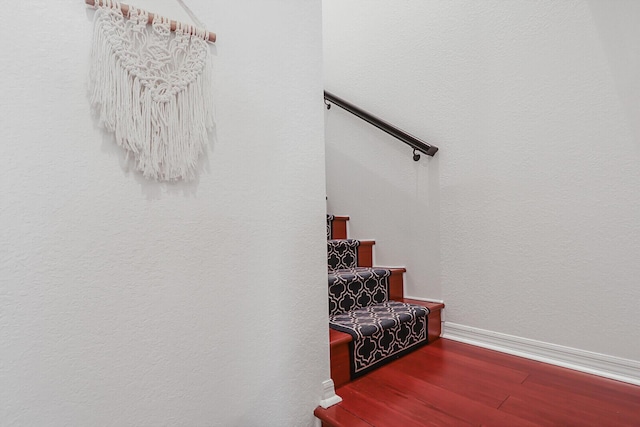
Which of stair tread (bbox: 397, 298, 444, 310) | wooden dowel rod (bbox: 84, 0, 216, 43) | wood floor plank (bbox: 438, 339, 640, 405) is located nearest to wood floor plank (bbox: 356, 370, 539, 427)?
wood floor plank (bbox: 438, 339, 640, 405)

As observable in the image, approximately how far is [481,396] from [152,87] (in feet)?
5.11

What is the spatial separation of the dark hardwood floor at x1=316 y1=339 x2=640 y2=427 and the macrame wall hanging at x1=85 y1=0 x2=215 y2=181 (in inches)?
41.1

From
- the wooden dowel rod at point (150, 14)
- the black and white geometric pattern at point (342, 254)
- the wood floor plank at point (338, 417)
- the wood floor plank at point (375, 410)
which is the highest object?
the wooden dowel rod at point (150, 14)

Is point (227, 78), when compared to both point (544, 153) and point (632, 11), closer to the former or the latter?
point (544, 153)

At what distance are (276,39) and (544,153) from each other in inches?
52.8

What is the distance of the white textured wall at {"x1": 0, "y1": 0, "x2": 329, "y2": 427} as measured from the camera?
766 millimetres

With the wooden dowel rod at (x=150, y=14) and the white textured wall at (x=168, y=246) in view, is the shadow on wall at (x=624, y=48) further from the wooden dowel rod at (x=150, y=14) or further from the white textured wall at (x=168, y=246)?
the wooden dowel rod at (x=150, y=14)

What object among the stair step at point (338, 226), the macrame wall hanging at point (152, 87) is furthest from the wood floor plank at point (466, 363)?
the macrame wall hanging at point (152, 87)

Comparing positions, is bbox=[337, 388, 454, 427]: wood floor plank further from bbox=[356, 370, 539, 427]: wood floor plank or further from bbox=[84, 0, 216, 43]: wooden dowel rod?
bbox=[84, 0, 216, 43]: wooden dowel rod

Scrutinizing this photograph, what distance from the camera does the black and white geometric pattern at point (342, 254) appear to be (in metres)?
2.17

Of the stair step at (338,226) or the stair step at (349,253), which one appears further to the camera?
the stair step at (338,226)

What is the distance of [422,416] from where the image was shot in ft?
3.92

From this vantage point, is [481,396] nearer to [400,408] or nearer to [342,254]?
[400,408]

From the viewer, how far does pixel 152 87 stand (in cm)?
93
